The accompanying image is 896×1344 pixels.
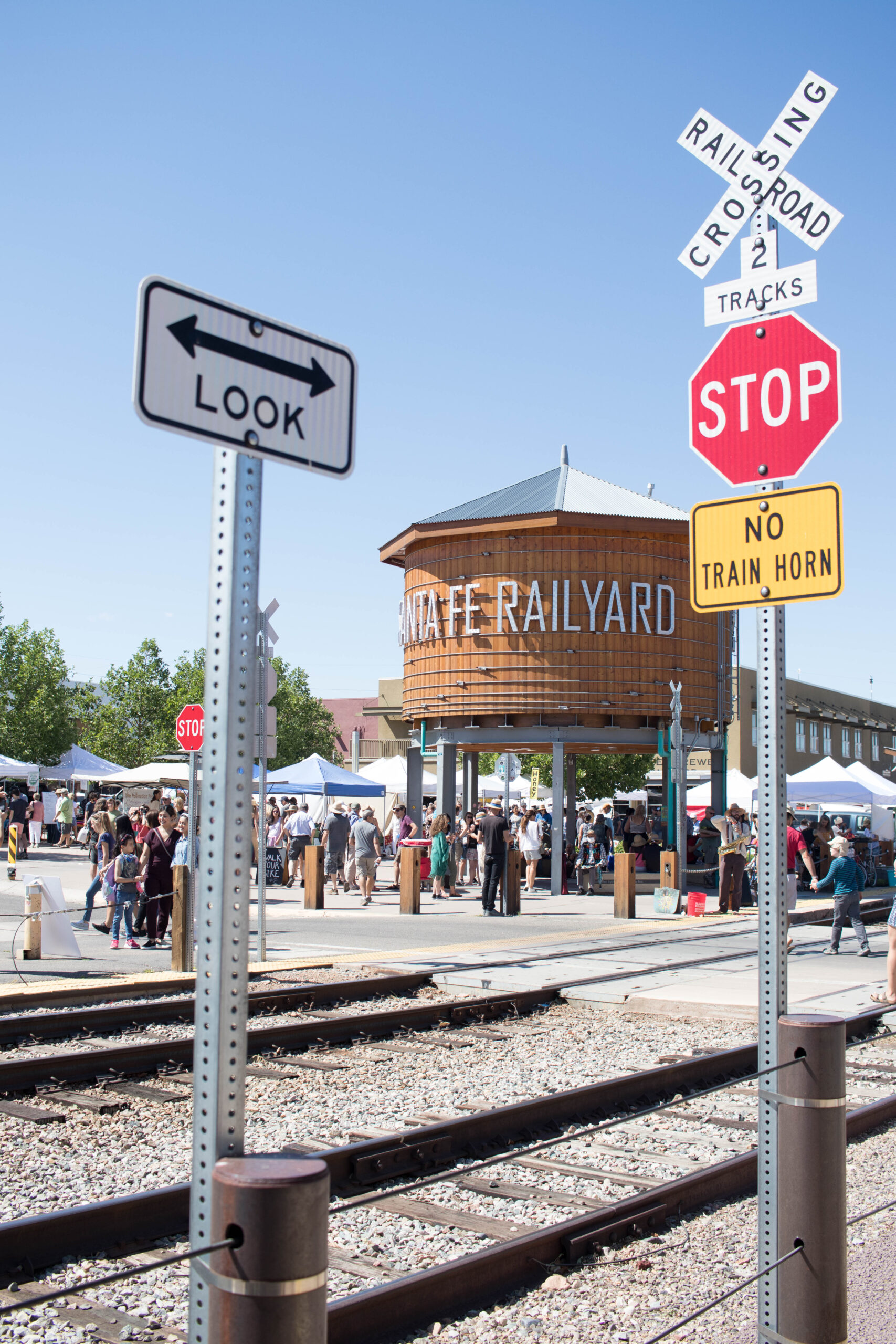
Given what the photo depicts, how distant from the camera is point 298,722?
8794cm

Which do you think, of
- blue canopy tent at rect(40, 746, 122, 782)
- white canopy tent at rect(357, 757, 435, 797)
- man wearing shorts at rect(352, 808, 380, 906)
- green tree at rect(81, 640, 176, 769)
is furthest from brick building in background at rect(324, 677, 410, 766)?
man wearing shorts at rect(352, 808, 380, 906)

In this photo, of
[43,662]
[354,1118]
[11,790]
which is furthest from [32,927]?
[43,662]

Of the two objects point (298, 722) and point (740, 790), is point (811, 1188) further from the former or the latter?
point (298, 722)

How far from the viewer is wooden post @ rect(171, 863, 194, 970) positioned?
43.9ft

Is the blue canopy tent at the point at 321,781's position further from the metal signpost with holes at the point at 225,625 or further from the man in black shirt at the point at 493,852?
the metal signpost with holes at the point at 225,625

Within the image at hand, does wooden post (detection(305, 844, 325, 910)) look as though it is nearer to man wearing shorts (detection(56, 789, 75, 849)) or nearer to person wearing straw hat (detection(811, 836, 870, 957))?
person wearing straw hat (detection(811, 836, 870, 957))

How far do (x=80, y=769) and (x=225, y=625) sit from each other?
4572 cm

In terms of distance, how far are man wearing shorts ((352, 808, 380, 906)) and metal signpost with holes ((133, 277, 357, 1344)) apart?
2112 cm

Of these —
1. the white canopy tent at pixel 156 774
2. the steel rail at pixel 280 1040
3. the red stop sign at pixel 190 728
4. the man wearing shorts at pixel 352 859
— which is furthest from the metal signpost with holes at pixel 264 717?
the white canopy tent at pixel 156 774

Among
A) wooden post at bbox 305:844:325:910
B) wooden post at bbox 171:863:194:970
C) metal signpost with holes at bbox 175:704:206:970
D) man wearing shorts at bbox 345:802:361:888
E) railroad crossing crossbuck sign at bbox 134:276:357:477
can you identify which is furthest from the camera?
man wearing shorts at bbox 345:802:361:888

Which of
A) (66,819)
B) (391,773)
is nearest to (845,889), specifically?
(391,773)

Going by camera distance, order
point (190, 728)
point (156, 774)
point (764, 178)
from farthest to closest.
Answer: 1. point (156, 774)
2. point (190, 728)
3. point (764, 178)

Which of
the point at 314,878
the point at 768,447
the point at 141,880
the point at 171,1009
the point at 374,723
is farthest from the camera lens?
the point at 374,723

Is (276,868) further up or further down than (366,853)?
further down
